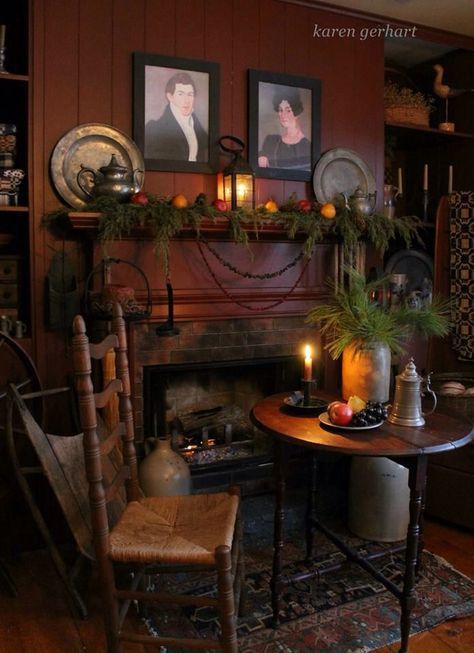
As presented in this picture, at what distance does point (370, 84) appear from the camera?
10.9 feet

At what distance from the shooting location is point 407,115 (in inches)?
140

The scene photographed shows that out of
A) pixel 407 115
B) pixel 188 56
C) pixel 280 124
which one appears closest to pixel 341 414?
pixel 280 124

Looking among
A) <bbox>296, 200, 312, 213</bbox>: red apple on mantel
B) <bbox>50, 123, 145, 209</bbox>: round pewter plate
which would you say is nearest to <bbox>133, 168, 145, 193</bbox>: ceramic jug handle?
<bbox>50, 123, 145, 209</bbox>: round pewter plate

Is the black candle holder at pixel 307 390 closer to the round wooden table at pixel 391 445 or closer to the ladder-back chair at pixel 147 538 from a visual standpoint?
the round wooden table at pixel 391 445

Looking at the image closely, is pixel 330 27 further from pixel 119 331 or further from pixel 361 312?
pixel 119 331

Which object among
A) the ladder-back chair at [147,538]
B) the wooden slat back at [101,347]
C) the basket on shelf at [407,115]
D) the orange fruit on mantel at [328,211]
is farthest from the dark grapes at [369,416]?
the basket on shelf at [407,115]

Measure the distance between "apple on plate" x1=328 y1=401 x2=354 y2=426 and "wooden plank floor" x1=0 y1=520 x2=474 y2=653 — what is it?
754mm

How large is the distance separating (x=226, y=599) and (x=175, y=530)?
30 centimetres

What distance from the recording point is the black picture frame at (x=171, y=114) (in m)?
2.79

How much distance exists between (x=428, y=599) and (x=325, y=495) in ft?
3.25

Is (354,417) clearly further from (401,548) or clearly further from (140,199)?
(140,199)

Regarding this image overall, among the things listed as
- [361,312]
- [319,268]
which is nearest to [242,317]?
[319,268]

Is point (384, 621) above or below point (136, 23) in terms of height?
below

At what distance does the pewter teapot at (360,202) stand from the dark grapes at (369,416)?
4.22 ft
